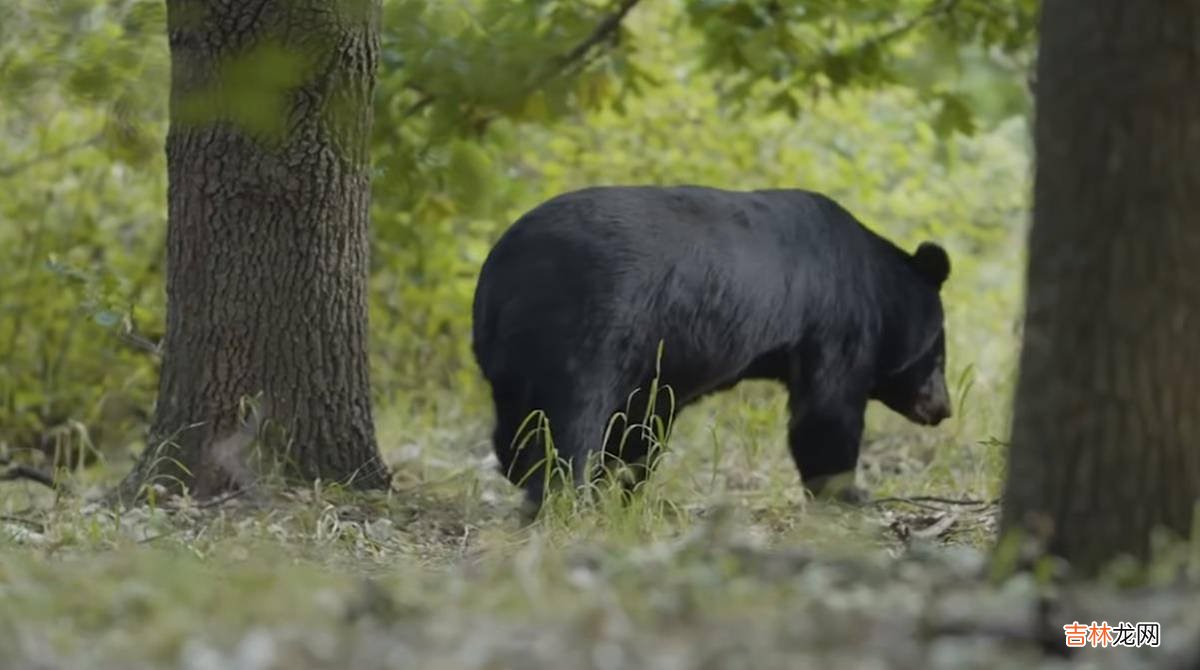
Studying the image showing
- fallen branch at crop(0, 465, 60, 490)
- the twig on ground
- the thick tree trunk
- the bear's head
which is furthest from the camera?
the bear's head

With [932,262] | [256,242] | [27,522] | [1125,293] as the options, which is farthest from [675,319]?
[1125,293]

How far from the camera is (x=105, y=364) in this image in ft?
31.5

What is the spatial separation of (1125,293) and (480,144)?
5298 mm

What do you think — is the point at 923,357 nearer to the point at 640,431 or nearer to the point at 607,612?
the point at 640,431

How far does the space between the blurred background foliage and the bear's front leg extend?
1.96 m

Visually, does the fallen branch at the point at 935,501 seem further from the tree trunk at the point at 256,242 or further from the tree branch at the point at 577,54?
the tree branch at the point at 577,54

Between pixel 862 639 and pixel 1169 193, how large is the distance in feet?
3.63

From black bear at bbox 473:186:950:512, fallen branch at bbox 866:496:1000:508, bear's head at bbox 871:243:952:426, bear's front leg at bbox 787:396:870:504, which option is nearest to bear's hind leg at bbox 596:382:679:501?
black bear at bbox 473:186:950:512

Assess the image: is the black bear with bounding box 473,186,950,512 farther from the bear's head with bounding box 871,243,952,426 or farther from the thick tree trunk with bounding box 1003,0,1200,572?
the thick tree trunk with bounding box 1003,0,1200,572

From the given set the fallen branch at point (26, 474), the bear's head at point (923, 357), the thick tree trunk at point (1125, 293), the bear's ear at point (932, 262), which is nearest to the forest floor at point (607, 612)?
the thick tree trunk at point (1125, 293)

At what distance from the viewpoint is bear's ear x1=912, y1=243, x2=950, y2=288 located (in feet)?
23.1

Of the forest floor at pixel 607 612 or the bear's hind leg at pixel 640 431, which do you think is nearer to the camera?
the forest floor at pixel 607 612

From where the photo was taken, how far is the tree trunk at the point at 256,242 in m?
5.49

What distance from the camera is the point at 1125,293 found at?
10.6ft
